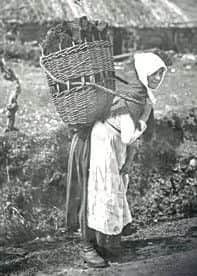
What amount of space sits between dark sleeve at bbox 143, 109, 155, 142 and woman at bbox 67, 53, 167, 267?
0.15 meters

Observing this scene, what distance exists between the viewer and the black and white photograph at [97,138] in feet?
7.68

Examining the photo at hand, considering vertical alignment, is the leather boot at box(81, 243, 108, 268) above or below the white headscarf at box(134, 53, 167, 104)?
below

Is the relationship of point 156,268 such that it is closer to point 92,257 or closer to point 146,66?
point 92,257

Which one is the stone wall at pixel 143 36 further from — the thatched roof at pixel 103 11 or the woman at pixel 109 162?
the woman at pixel 109 162

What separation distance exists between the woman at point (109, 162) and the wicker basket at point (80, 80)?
112mm

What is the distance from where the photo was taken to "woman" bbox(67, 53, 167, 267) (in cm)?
236

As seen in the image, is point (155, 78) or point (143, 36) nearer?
point (155, 78)

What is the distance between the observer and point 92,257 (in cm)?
241

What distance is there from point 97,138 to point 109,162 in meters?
0.14

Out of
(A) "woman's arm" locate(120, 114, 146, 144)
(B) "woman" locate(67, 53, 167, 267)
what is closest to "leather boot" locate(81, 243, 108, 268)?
(B) "woman" locate(67, 53, 167, 267)

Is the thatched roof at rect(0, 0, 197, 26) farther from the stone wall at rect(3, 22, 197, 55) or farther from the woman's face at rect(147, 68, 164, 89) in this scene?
the woman's face at rect(147, 68, 164, 89)

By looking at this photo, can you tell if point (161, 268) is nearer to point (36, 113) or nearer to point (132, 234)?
point (132, 234)

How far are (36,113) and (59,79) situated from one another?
1.66 ft

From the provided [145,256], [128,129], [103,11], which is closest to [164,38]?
[103,11]
